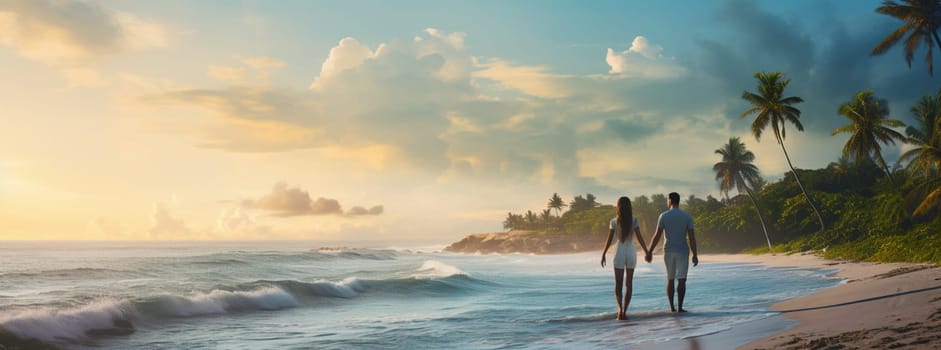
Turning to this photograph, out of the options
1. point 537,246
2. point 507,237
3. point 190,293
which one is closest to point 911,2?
point 190,293

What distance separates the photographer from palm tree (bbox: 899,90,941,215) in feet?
79.3

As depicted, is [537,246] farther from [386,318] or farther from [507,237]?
[386,318]

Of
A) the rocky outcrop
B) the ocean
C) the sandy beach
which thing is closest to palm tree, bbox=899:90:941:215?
the ocean

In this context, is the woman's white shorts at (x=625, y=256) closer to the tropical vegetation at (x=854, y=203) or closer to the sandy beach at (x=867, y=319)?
the sandy beach at (x=867, y=319)

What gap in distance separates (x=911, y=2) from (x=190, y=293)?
35.1m

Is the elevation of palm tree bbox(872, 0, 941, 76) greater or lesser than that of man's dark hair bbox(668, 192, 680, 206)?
greater

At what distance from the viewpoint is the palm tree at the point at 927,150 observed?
2416 cm

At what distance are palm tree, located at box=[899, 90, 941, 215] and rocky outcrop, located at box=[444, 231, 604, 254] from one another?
4880cm

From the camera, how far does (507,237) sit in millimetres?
100875

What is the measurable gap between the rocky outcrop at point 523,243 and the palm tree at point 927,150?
48.8 metres

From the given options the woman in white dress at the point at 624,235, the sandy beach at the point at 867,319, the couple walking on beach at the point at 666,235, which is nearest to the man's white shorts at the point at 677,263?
the couple walking on beach at the point at 666,235

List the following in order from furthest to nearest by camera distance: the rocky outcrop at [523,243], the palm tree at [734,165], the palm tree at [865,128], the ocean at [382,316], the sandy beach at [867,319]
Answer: the rocky outcrop at [523,243]
the palm tree at [734,165]
the palm tree at [865,128]
the ocean at [382,316]
the sandy beach at [867,319]

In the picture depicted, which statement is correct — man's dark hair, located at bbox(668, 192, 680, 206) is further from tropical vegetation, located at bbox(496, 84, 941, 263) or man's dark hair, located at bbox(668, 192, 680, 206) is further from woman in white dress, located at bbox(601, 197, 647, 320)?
tropical vegetation, located at bbox(496, 84, 941, 263)

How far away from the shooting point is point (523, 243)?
94.9 metres
